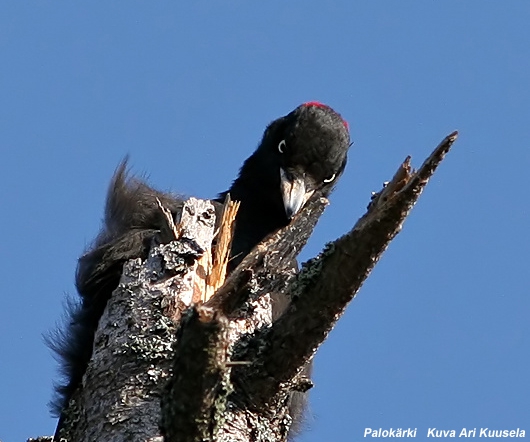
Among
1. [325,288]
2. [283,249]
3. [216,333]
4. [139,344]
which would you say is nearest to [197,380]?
[216,333]

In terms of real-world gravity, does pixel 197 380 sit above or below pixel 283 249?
below

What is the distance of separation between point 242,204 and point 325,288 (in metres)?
→ 3.41

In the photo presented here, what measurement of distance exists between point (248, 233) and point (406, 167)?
118 inches

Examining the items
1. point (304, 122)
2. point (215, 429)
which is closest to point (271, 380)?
point (215, 429)

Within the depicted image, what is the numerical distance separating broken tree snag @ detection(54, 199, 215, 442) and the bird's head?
170cm

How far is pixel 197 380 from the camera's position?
8.48 ft

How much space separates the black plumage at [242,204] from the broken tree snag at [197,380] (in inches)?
91.1

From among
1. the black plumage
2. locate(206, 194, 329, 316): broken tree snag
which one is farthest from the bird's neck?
locate(206, 194, 329, 316): broken tree snag

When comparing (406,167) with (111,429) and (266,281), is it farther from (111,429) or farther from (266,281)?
(111,429)

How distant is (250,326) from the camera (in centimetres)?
441

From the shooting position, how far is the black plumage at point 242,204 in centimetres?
527

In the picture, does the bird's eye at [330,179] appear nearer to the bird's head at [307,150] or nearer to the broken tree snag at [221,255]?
the bird's head at [307,150]

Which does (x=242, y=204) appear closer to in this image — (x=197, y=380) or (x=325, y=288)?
(x=325, y=288)

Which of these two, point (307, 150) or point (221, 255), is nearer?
point (221, 255)
